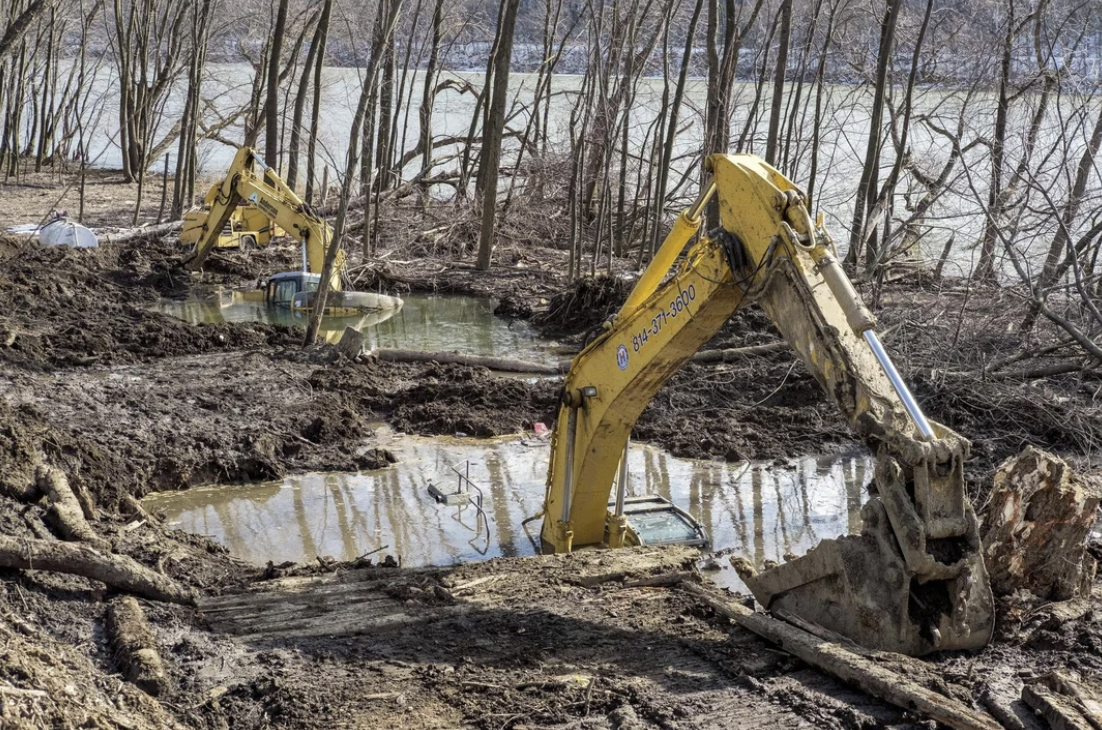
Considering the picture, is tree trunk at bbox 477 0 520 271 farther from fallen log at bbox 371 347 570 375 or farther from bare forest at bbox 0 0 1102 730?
fallen log at bbox 371 347 570 375

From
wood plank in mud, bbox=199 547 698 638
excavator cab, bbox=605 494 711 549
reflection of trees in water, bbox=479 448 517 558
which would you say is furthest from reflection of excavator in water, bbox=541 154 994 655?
reflection of trees in water, bbox=479 448 517 558

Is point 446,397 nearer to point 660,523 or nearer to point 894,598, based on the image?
point 660,523

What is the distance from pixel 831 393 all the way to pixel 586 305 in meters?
11.5

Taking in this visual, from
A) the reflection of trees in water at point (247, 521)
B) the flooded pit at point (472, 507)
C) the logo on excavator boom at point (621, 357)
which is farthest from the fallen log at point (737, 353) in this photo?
the logo on excavator boom at point (621, 357)

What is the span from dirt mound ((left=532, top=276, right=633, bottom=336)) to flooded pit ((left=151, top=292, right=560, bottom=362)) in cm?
42

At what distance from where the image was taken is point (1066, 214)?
11.2 meters

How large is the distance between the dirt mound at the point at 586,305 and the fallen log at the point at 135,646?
11.0 meters

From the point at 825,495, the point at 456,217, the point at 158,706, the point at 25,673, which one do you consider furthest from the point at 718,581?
the point at 456,217

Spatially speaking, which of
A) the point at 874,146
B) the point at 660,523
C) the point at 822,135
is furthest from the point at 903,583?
the point at 822,135

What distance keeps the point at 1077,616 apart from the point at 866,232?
1081 centimetres

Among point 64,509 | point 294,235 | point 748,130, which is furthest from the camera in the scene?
point 748,130

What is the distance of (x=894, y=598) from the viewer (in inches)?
220

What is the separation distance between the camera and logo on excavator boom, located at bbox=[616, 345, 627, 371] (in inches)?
287

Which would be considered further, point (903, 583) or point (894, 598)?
point (894, 598)
